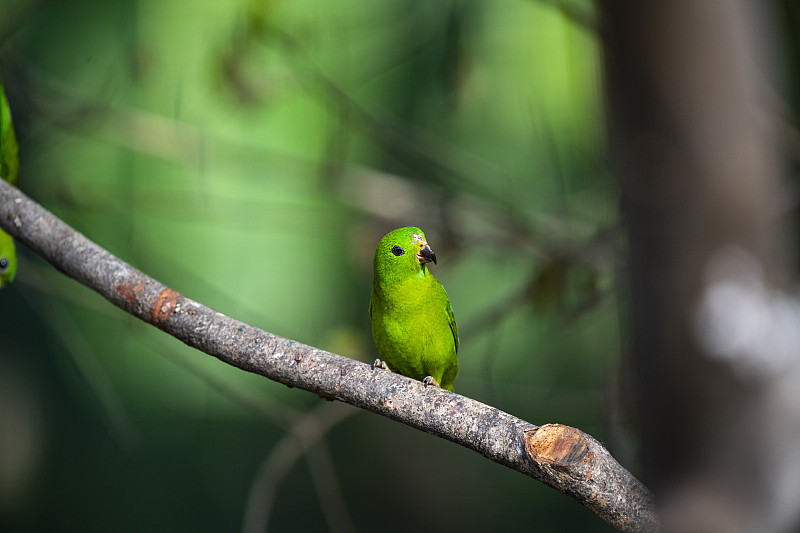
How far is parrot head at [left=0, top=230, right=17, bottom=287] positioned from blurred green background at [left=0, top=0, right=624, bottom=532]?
484 millimetres

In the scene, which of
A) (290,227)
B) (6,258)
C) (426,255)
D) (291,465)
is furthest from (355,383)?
(290,227)

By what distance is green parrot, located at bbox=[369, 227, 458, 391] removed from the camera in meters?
1.88

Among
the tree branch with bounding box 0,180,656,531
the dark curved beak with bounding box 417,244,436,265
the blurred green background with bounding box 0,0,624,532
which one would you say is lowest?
the blurred green background with bounding box 0,0,624,532

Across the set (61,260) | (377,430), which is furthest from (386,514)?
(61,260)

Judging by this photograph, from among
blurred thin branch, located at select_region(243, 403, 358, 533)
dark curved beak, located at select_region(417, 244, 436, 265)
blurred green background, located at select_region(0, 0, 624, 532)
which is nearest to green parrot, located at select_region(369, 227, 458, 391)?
dark curved beak, located at select_region(417, 244, 436, 265)

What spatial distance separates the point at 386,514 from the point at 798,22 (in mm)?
4841

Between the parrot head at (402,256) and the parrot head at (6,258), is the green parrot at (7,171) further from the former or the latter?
the parrot head at (402,256)

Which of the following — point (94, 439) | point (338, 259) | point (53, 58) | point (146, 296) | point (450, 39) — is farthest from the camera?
point (338, 259)

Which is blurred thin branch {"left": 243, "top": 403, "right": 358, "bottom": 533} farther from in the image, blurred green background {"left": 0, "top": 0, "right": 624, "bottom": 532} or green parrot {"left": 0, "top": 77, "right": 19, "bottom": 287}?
Answer: green parrot {"left": 0, "top": 77, "right": 19, "bottom": 287}

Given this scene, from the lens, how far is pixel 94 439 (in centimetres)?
593

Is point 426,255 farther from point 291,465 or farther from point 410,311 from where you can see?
point 291,465

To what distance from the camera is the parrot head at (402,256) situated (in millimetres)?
1859

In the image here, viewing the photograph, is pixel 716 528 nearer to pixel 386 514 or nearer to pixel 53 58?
pixel 53 58

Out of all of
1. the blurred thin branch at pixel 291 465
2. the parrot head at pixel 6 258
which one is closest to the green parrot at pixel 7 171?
the parrot head at pixel 6 258
